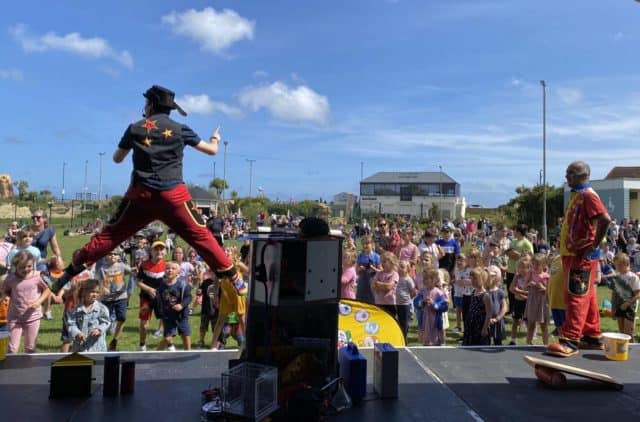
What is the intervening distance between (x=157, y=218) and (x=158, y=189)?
23 centimetres

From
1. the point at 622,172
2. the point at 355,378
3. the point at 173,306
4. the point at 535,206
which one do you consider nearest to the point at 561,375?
the point at 355,378

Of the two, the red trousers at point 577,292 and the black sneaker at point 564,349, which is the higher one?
the red trousers at point 577,292

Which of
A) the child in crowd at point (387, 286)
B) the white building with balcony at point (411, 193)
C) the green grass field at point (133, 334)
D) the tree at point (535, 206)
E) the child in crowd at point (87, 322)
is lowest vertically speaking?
the green grass field at point (133, 334)

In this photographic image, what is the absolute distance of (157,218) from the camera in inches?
140

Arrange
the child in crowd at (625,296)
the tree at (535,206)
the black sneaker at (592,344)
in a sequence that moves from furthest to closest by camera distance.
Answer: the tree at (535,206) < the child in crowd at (625,296) < the black sneaker at (592,344)

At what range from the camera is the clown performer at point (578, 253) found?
13.4 ft

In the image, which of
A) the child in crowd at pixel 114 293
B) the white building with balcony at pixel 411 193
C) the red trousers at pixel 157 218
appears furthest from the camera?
the white building with balcony at pixel 411 193

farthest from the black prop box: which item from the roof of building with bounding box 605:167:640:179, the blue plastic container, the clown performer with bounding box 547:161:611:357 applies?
the roof of building with bounding box 605:167:640:179

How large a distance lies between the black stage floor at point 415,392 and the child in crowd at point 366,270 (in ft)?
9.91

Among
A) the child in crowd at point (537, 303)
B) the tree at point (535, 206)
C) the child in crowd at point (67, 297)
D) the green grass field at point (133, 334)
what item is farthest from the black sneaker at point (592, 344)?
the tree at point (535, 206)

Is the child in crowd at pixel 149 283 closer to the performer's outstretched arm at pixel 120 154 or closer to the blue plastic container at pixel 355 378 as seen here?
the performer's outstretched arm at pixel 120 154

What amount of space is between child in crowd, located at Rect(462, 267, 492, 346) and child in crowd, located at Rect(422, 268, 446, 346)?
0.38 m

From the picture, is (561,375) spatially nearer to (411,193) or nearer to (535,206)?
(535,206)

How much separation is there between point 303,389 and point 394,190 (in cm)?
7610
